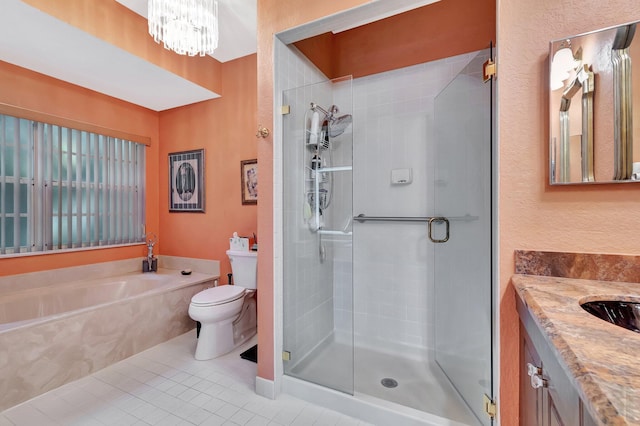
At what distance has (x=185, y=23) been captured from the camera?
1.79 meters

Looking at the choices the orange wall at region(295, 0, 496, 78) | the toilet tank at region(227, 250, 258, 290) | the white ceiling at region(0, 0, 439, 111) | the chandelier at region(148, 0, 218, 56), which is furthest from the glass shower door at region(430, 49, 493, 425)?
the chandelier at region(148, 0, 218, 56)

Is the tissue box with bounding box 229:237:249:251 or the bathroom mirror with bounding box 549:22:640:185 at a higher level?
the bathroom mirror with bounding box 549:22:640:185

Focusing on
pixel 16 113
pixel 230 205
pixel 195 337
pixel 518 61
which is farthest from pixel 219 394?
pixel 16 113

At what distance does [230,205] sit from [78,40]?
5.71ft

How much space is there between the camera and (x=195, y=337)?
8.46ft

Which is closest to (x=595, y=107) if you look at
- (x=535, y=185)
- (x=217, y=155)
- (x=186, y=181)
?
(x=535, y=185)

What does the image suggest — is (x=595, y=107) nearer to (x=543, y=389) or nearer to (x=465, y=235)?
(x=465, y=235)

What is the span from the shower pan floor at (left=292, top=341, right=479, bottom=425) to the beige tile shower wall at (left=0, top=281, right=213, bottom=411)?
4.61ft

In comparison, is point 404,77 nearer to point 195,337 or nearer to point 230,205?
point 230,205

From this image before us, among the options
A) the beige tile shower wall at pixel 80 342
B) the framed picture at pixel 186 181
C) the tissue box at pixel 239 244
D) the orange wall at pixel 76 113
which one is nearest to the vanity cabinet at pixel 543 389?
the tissue box at pixel 239 244

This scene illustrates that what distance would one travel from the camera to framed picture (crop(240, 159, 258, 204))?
2.90 metres

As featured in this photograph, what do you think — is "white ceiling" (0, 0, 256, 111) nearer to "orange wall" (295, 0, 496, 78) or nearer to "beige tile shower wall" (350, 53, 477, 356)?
"orange wall" (295, 0, 496, 78)

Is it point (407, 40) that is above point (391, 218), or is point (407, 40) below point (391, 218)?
above

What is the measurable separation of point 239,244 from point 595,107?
2636 mm
